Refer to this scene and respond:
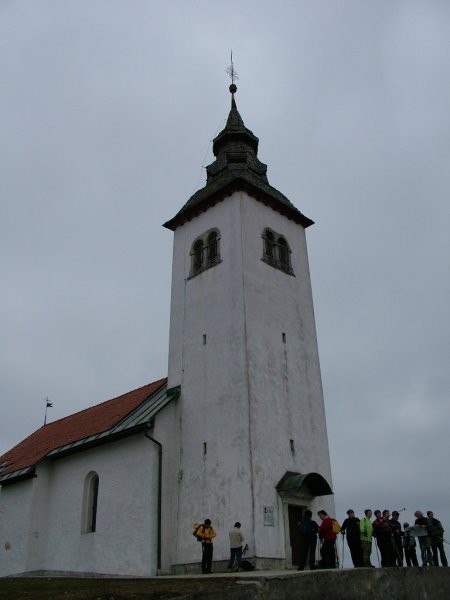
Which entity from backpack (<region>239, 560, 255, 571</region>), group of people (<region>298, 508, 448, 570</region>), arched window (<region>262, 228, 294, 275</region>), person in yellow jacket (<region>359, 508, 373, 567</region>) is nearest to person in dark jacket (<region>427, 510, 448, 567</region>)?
group of people (<region>298, 508, 448, 570</region>)

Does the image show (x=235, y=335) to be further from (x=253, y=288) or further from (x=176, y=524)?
(x=176, y=524)

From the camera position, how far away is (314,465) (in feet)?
65.8

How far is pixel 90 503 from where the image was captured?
22.0 m

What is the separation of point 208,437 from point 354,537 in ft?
21.7

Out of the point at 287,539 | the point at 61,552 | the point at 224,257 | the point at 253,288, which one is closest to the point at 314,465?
the point at 287,539

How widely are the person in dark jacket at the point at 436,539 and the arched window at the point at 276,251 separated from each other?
11.1 metres

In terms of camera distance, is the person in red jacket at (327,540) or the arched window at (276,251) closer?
the person in red jacket at (327,540)

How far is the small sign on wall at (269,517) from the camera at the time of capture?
17391mm

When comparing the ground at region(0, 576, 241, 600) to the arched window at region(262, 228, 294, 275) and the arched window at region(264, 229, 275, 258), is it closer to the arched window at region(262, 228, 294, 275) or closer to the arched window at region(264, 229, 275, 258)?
the arched window at region(262, 228, 294, 275)

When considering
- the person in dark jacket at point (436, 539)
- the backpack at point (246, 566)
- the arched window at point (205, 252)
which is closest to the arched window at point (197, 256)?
the arched window at point (205, 252)

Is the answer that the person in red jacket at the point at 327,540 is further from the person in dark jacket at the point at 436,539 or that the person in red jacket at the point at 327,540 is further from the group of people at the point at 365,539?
the person in dark jacket at the point at 436,539

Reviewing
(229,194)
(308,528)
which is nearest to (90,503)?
(308,528)

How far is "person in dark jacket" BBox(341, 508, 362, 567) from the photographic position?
14266 mm

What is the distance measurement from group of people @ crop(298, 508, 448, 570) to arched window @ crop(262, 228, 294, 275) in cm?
1071
